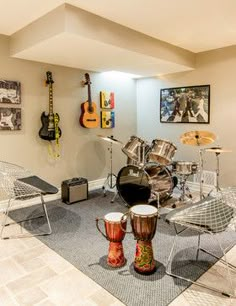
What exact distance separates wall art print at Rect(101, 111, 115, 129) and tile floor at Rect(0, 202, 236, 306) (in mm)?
2810

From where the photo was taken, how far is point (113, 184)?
16.4 ft

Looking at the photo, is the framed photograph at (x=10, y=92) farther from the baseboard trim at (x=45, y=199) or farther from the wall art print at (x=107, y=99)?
the wall art print at (x=107, y=99)

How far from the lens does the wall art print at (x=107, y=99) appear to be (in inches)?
194

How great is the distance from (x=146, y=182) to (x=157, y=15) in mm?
2039

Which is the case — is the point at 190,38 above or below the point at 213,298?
above

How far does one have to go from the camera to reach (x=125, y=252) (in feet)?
8.80

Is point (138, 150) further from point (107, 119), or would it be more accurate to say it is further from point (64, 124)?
point (107, 119)

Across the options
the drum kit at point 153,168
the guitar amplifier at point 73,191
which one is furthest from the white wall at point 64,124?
the drum kit at point 153,168

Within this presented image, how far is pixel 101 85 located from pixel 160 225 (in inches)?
110

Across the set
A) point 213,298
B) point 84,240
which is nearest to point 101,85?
point 84,240

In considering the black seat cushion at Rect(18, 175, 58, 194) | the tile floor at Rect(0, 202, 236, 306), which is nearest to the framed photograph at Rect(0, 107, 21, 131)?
the black seat cushion at Rect(18, 175, 58, 194)

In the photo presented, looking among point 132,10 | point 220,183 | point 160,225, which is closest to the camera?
point 132,10

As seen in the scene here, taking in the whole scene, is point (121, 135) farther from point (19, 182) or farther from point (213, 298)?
point (213, 298)

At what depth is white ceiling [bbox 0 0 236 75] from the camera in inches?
104
